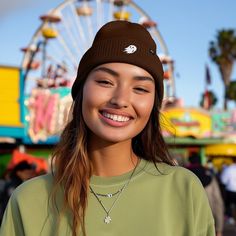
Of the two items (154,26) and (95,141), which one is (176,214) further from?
(154,26)

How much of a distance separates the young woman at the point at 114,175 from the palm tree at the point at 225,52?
50862 millimetres

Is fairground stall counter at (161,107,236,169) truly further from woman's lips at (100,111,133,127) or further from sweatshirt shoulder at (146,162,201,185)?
woman's lips at (100,111,133,127)

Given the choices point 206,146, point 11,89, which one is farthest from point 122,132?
point 206,146

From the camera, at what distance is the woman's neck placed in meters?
2.24

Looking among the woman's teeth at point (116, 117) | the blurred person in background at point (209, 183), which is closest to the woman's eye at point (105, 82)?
the woman's teeth at point (116, 117)

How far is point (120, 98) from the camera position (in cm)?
211

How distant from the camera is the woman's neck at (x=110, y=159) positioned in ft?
7.35

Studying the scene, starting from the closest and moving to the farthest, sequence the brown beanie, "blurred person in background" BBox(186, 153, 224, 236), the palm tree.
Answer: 1. the brown beanie
2. "blurred person in background" BBox(186, 153, 224, 236)
3. the palm tree

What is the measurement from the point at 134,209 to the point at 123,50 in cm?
56

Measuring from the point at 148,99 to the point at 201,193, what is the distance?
0.38 meters

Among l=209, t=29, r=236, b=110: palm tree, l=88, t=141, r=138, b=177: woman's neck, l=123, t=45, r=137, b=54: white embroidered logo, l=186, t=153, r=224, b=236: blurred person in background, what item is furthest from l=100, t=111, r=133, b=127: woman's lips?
l=209, t=29, r=236, b=110: palm tree

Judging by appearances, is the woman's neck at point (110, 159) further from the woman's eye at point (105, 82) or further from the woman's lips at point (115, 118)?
the woman's eye at point (105, 82)

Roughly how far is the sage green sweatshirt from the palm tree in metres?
50.9

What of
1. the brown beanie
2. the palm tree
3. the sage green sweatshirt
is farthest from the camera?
the palm tree
